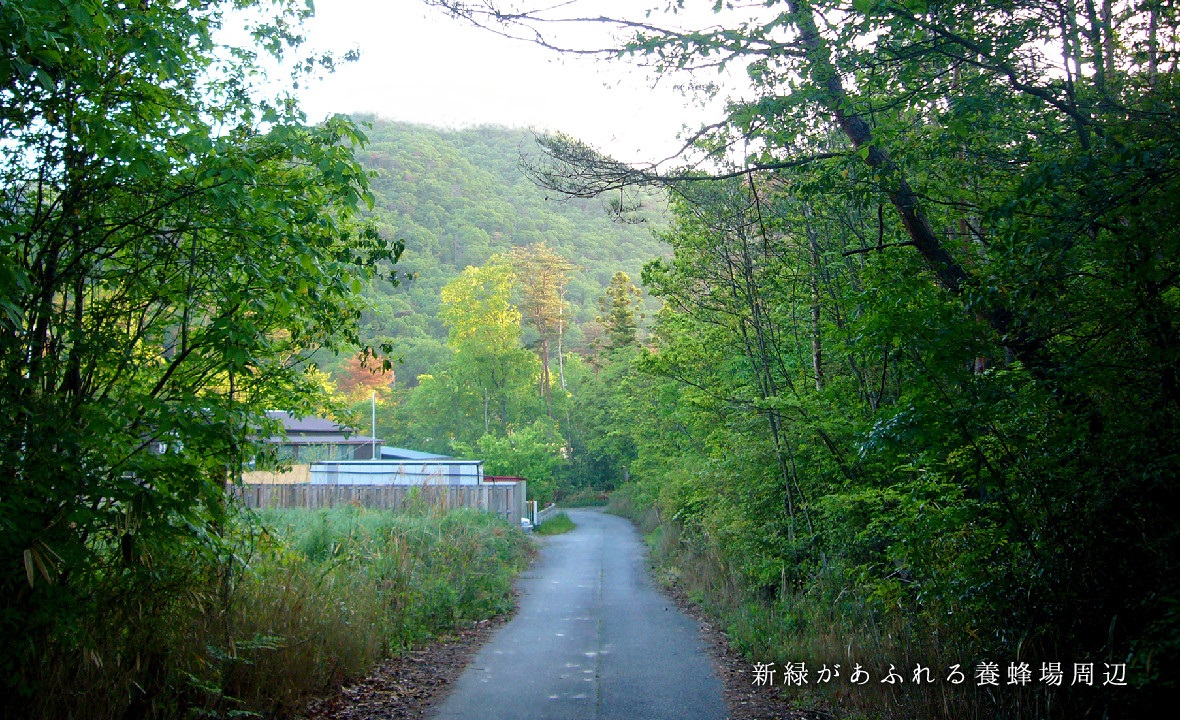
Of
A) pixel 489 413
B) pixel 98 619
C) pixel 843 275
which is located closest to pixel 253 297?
pixel 98 619

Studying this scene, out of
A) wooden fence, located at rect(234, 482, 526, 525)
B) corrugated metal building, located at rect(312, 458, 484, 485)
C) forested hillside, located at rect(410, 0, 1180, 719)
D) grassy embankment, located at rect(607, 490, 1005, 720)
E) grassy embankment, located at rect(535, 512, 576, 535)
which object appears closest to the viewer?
forested hillside, located at rect(410, 0, 1180, 719)

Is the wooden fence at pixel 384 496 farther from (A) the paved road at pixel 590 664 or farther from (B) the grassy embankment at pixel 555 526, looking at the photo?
(B) the grassy embankment at pixel 555 526

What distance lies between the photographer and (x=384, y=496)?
19.8 m

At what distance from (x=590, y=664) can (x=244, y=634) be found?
402 cm

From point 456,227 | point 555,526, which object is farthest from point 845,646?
point 456,227

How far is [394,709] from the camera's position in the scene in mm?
6902

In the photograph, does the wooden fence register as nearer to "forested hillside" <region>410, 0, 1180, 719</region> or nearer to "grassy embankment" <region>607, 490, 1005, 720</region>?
"grassy embankment" <region>607, 490, 1005, 720</region>

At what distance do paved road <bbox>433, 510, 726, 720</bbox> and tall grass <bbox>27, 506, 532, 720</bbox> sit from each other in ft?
4.00

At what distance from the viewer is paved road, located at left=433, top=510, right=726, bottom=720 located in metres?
6.91

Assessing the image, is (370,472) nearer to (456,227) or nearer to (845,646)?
(845,646)

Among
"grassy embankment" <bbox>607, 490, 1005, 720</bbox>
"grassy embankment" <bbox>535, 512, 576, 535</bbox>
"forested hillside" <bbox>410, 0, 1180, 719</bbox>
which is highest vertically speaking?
"forested hillside" <bbox>410, 0, 1180, 719</bbox>

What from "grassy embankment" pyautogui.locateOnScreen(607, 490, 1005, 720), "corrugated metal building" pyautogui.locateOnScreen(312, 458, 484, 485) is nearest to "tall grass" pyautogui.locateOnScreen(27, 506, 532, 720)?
"grassy embankment" pyautogui.locateOnScreen(607, 490, 1005, 720)

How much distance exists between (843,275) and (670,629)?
5767 mm

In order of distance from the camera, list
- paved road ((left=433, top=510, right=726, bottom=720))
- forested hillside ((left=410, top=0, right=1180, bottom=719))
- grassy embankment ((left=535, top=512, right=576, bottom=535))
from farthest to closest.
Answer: grassy embankment ((left=535, top=512, right=576, bottom=535)) < paved road ((left=433, top=510, right=726, bottom=720)) < forested hillside ((left=410, top=0, right=1180, bottom=719))
